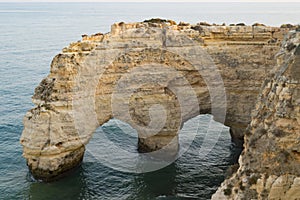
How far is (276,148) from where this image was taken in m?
11.5

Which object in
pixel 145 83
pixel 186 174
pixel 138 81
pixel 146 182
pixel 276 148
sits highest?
pixel 138 81

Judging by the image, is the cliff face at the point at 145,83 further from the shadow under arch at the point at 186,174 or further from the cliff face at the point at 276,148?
the cliff face at the point at 276,148

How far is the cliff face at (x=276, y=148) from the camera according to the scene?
1126cm

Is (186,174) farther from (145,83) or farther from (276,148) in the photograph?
(276,148)

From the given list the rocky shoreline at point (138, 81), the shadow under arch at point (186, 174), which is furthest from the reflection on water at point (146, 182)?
the rocky shoreline at point (138, 81)

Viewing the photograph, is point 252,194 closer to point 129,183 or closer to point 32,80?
point 129,183

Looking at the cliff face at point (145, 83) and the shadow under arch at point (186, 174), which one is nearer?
the shadow under arch at point (186, 174)

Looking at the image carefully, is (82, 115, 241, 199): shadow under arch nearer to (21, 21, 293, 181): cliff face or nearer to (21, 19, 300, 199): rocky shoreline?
(21, 19, 300, 199): rocky shoreline

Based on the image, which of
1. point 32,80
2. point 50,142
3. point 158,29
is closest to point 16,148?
point 50,142

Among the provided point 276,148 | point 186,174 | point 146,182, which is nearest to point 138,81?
point 146,182

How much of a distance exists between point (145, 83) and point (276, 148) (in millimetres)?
13666

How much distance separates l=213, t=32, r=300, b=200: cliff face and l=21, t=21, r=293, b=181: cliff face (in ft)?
40.2

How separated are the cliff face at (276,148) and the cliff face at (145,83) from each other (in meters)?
12.3

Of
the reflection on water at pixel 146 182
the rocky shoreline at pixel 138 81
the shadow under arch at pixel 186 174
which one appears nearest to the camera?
the reflection on water at pixel 146 182
